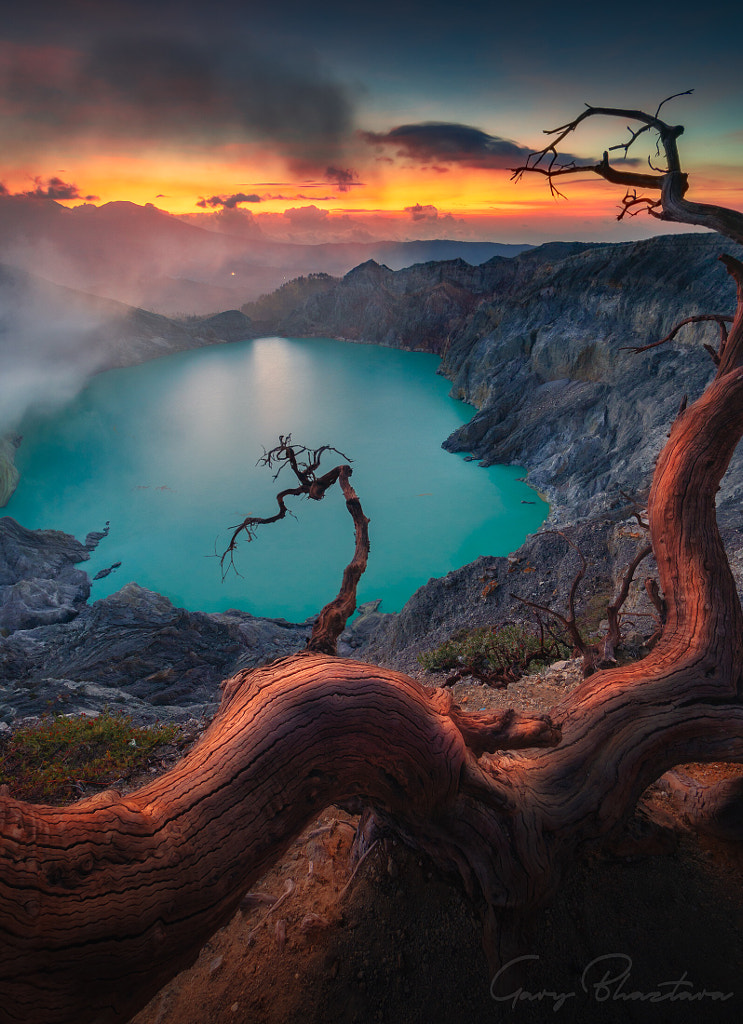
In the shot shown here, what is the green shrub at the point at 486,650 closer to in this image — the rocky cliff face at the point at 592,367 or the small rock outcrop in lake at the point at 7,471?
the rocky cliff face at the point at 592,367

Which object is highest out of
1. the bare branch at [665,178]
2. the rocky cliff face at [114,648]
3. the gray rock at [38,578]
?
the bare branch at [665,178]

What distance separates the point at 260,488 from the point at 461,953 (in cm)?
3385

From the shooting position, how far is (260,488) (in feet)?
118

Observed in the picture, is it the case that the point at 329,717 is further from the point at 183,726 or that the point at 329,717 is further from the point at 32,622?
the point at 32,622

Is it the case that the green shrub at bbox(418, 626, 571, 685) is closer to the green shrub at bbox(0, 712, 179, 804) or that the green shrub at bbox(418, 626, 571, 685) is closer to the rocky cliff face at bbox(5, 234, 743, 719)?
the rocky cliff face at bbox(5, 234, 743, 719)

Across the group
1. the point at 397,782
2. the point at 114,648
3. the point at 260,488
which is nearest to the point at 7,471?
the point at 260,488

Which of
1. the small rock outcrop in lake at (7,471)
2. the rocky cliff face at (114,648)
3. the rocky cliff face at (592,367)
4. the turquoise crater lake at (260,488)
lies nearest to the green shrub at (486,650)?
the rocky cliff face at (114,648)

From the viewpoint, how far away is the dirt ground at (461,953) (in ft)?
10.4

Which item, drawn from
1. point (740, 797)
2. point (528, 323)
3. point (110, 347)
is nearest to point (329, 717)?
point (740, 797)

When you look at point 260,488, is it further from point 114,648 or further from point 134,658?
point 134,658

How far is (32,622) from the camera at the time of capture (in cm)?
1998

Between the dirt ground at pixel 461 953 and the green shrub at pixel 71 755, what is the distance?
3.50 metres

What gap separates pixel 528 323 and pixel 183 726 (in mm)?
44139

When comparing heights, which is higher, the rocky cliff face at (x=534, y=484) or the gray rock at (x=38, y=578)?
the rocky cliff face at (x=534, y=484)
